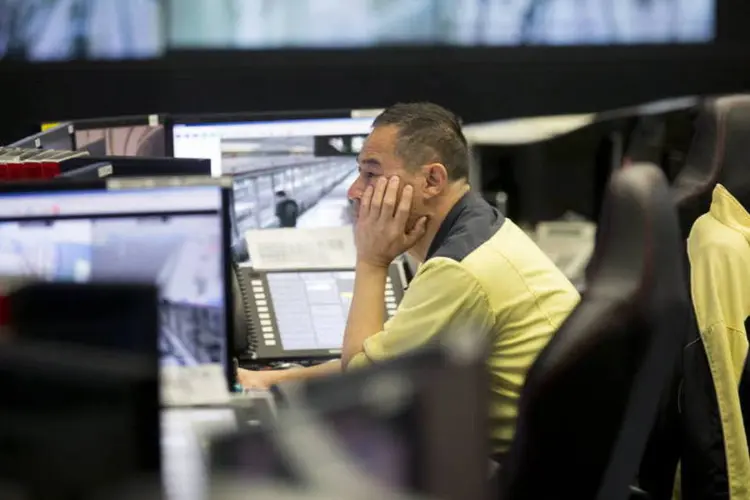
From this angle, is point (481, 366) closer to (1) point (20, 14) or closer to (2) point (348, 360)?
(2) point (348, 360)

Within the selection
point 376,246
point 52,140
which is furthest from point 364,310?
point 52,140

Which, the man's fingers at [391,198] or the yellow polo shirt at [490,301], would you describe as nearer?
the yellow polo shirt at [490,301]

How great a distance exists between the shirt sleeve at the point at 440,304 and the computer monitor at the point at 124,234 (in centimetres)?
34

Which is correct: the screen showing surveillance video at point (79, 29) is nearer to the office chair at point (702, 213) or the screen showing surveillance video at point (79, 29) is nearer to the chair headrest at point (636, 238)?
the office chair at point (702, 213)

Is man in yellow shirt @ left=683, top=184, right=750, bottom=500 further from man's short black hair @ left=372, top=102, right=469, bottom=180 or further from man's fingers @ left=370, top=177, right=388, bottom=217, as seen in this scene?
man's fingers @ left=370, top=177, right=388, bottom=217

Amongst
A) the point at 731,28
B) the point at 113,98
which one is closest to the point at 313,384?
the point at 113,98

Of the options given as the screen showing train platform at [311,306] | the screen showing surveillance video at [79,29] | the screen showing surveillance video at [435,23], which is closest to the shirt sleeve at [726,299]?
the screen showing train platform at [311,306]

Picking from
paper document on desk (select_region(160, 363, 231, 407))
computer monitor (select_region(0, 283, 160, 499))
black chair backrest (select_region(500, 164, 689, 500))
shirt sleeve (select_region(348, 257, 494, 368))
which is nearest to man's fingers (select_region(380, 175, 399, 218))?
shirt sleeve (select_region(348, 257, 494, 368))

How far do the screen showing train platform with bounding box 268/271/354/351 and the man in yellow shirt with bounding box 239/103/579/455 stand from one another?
0.11m

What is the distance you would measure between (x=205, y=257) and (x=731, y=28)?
158 inches

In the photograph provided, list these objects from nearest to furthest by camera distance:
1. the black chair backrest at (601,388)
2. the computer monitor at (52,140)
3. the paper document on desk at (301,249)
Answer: the black chair backrest at (601,388) < the paper document on desk at (301,249) < the computer monitor at (52,140)

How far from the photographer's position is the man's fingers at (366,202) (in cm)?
240

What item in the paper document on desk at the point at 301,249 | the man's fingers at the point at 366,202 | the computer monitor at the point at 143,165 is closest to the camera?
the man's fingers at the point at 366,202

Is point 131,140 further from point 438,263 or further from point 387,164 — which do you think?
point 438,263
